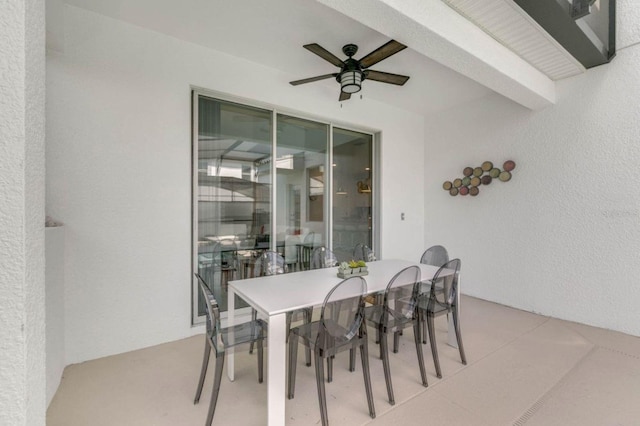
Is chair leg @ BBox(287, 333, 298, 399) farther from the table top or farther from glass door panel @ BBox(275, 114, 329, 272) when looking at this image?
glass door panel @ BBox(275, 114, 329, 272)

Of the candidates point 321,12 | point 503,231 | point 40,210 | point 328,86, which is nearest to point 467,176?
point 503,231

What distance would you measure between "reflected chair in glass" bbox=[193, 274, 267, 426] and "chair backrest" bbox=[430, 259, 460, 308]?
149 centimetres

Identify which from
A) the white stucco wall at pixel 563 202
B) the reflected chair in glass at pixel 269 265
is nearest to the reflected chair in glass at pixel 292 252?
the reflected chair in glass at pixel 269 265

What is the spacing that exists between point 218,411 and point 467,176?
4357 mm

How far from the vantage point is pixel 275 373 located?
1.55m

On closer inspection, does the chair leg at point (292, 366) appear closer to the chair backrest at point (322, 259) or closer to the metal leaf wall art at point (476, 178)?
the chair backrest at point (322, 259)

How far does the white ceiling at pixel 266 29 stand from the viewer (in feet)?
7.63

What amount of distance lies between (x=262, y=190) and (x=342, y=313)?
6.85 ft

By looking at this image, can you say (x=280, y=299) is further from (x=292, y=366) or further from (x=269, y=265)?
(x=269, y=265)

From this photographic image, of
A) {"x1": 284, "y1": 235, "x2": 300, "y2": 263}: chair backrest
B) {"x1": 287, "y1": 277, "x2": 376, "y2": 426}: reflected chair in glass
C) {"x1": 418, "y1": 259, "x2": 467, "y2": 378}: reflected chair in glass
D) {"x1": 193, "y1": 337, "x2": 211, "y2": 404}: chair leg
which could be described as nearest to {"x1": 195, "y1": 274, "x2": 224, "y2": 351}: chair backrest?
{"x1": 193, "y1": 337, "x2": 211, "y2": 404}: chair leg

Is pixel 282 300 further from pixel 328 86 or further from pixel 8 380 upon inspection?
pixel 328 86

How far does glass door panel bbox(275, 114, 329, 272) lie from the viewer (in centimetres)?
359

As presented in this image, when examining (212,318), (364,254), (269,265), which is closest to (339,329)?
(212,318)

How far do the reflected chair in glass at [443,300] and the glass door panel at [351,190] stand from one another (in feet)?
6.33
